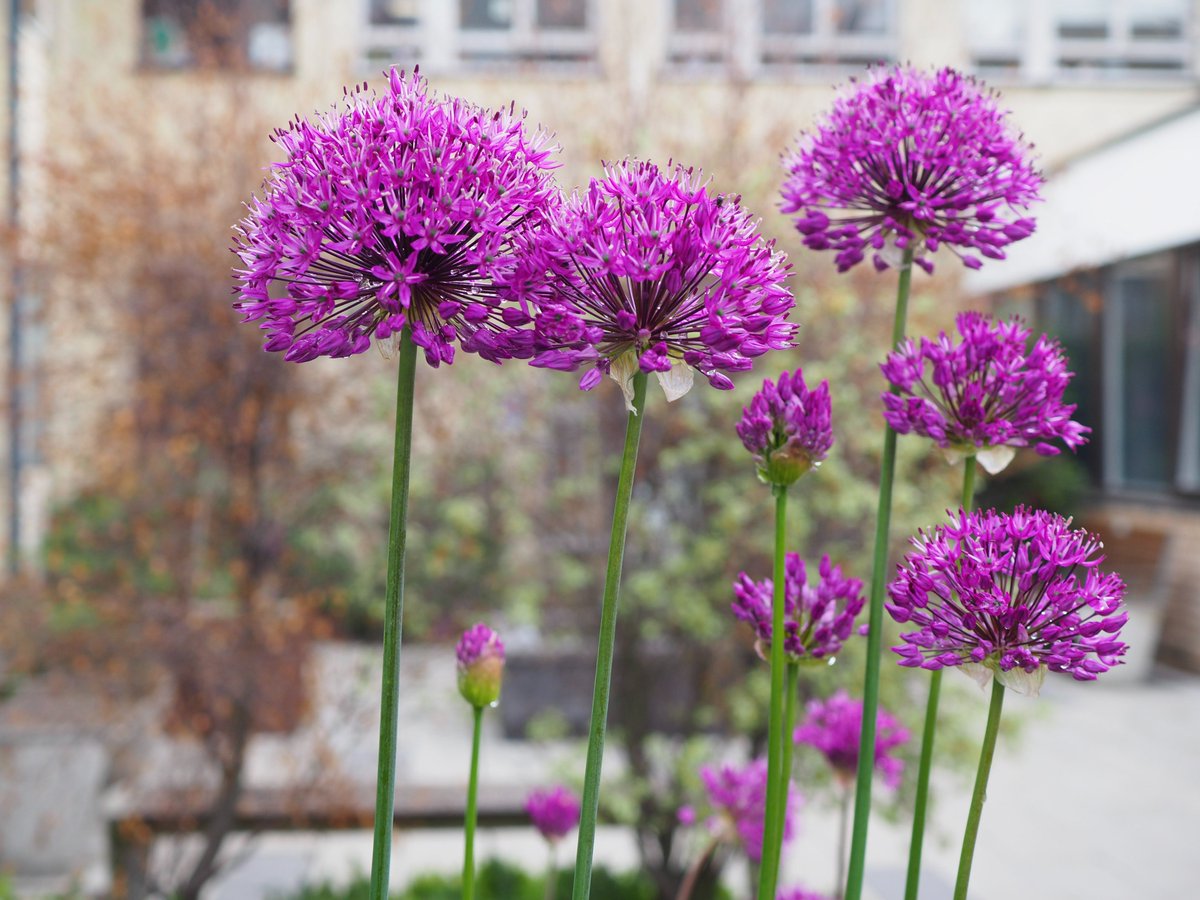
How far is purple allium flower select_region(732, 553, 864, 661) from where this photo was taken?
0.87m

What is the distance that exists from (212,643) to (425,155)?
12.8 ft

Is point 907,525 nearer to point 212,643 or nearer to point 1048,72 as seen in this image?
point 212,643

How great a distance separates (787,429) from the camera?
0.80 m

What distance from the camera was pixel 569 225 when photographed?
27.0 inches

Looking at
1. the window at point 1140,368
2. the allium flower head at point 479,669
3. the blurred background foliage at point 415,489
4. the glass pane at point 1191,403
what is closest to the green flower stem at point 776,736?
the allium flower head at point 479,669

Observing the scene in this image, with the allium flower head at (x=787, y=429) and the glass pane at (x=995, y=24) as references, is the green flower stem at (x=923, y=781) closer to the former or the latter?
the allium flower head at (x=787, y=429)

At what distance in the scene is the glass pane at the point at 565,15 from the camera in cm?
1021

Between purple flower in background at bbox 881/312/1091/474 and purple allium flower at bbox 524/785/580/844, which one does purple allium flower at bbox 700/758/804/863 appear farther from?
purple flower in background at bbox 881/312/1091/474

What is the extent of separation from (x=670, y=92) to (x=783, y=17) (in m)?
1.64

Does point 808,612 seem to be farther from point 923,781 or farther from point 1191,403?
point 1191,403

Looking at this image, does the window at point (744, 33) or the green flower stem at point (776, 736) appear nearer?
the green flower stem at point (776, 736)

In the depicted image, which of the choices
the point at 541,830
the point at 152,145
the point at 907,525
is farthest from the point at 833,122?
the point at 152,145

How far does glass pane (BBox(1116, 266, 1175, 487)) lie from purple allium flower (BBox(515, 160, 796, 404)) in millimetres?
9420

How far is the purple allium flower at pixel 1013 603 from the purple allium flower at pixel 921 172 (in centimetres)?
26
